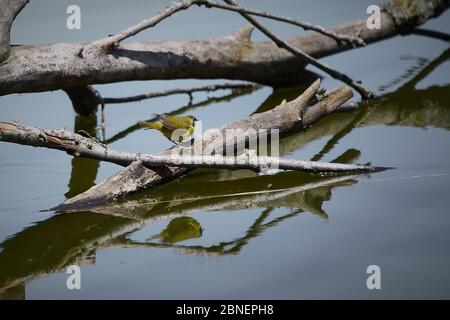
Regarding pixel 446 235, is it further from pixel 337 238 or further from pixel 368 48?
pixel 368 48

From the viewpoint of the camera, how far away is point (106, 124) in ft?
21.5

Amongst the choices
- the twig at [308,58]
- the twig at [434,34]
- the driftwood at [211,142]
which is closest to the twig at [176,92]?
the twig at [308,58]

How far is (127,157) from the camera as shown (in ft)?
15.0

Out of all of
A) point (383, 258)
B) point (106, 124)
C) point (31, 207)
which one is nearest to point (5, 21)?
point (31, 207)

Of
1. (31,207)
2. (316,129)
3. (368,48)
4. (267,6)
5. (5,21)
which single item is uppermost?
(267,6)

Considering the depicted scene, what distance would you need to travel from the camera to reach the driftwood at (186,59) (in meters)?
5.19

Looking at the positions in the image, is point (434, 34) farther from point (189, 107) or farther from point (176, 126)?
point (176, 126)

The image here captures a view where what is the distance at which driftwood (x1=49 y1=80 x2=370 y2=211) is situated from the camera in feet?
15.0

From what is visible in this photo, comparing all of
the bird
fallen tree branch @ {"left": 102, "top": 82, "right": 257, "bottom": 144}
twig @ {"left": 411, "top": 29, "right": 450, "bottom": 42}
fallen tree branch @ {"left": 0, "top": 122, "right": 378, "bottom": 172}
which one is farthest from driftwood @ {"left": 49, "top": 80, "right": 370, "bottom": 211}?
twig @ {"left": 411, "top": 29, "right": 450, "bottom": 42}

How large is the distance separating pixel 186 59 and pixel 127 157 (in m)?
1.69

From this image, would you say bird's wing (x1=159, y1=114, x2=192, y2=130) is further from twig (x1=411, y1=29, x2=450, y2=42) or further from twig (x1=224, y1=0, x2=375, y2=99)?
twig (x1=411, y1=29, x2=450, y2=42)

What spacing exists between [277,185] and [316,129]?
1.30 meters

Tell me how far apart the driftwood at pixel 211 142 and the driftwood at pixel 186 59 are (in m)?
1.02

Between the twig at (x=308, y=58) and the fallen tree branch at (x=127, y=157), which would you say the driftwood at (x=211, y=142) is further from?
the twig at (x=308, y=58)
